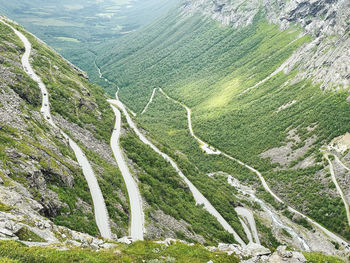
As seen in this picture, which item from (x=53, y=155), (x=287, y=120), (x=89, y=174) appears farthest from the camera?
(x=287, y=120)

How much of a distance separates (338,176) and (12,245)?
90.8 meters

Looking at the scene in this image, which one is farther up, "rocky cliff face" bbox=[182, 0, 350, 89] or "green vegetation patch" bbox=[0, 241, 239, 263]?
"rocky cliff face" bbox=[182, 0, 350, 89]

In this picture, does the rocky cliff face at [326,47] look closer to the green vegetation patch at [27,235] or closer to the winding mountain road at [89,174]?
the winding mountain road at [89,174]

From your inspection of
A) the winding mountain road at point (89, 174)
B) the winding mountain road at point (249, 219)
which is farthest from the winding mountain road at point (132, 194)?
the winding mountain road at point (249, 219)

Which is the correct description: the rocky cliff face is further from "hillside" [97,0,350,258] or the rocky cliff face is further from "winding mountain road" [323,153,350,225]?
"winding mountain road" [323,153,350,225]

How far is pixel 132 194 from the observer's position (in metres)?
50.7

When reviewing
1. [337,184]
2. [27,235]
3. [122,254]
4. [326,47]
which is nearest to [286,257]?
[122,254]

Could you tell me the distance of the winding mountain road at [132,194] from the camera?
40812 mm

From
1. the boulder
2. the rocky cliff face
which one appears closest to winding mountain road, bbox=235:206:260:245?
the boulder

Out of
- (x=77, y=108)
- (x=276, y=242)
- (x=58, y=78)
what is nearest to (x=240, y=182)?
(x=276, y=242)

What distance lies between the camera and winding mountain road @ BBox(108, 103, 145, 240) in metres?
40.8

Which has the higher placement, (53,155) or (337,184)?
(53,155)

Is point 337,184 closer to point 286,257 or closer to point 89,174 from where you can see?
point 286,257

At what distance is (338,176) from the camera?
88000 mm
